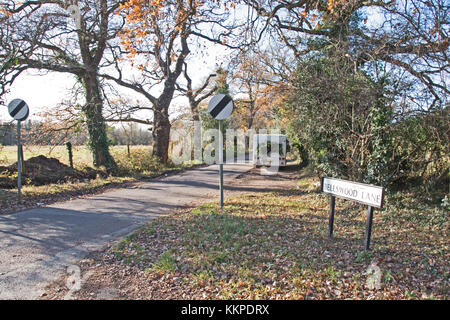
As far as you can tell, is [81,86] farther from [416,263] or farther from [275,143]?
[416,263]

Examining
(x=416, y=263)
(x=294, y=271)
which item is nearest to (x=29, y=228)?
(x=294, y=271)

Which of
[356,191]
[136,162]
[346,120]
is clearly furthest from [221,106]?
[136,162]

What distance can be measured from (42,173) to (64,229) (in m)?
6.59

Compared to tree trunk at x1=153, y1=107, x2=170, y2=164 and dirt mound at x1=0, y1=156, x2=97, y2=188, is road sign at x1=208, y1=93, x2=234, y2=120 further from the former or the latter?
tree trunk at x1=153, y1=107, x2=170, y2=164

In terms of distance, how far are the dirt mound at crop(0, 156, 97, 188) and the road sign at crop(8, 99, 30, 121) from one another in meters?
3.18

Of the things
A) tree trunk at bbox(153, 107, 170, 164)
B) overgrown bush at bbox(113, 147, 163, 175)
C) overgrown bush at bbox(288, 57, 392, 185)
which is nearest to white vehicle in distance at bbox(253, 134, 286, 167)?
tree trunk at bbox(153, 107, 170, 164)

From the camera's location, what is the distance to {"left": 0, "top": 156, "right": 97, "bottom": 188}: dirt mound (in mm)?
10320

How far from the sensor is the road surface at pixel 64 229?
13.1 feet

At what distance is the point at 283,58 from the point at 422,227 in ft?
23.8

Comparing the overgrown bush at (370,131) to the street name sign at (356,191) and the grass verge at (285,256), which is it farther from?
the street name sign at (356,191)

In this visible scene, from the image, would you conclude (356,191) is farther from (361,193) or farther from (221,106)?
(221,106)

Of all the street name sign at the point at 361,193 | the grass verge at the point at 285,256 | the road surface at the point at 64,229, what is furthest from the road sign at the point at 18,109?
the street name sign at the point at 361,193

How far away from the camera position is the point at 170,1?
8727 millimetres

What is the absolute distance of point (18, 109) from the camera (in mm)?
8188
